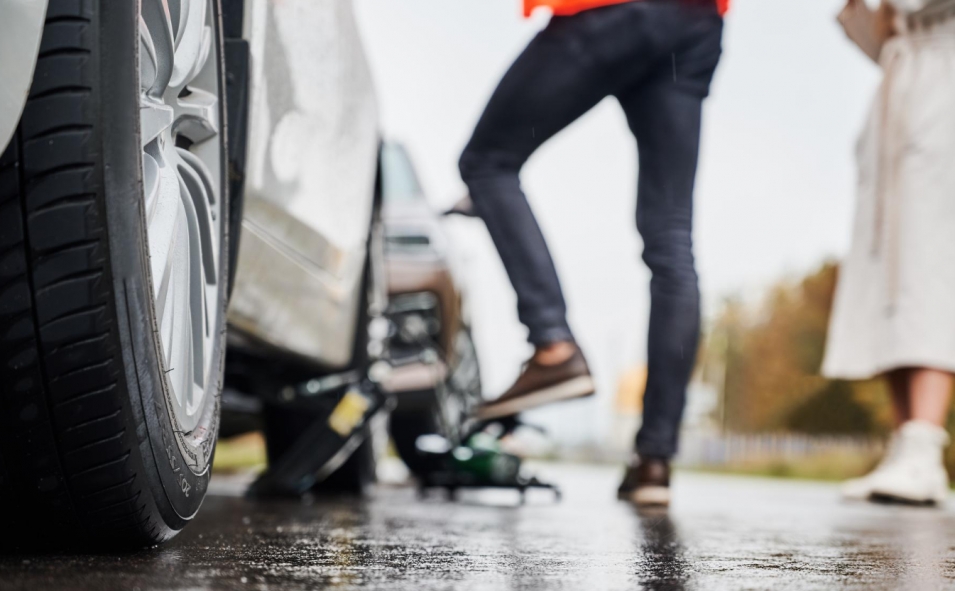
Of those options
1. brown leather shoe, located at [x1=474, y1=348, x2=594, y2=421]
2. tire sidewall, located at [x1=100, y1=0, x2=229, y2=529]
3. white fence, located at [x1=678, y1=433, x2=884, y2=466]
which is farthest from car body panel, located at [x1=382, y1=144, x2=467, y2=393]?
white fence, located at [x1=678, y1=433, x2=884, y2=466]

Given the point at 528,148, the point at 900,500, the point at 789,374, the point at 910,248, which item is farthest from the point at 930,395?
the point at 789,374

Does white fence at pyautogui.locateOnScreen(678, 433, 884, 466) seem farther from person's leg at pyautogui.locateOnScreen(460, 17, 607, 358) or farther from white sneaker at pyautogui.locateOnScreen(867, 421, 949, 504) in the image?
person's leg at pyautogui.locateOnScreen(460, 17, 607, 358)

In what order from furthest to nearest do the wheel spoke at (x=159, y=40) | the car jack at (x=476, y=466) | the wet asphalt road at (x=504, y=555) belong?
the car jack at (x=476, y=466) → the wheel spoke at (x=159, y=40) → the wet asphalt road at (x=504, y=555)

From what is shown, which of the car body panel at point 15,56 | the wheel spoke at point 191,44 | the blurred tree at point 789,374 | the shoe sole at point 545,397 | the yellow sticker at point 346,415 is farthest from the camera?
the blurred tree at point 789,374

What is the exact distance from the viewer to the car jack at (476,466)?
3617mm

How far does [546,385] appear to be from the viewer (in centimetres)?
272

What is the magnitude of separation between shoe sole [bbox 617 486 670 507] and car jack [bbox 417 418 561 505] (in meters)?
0.48

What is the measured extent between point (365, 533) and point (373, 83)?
147 cm

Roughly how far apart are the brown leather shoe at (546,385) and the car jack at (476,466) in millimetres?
813

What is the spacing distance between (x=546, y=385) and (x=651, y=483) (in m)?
0.52

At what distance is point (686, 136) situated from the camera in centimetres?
292

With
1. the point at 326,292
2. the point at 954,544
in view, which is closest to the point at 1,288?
the point at 326,292

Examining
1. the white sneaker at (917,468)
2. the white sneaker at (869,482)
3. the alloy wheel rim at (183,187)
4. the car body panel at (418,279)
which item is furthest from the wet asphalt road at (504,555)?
the car body panel at (418,279)

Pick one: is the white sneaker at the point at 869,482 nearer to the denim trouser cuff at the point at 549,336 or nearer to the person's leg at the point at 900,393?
the person's leg at the point at 900,393
